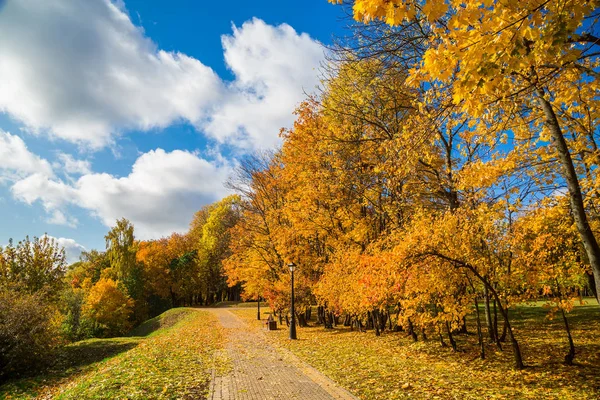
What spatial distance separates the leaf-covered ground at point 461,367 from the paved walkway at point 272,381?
43 centimetres

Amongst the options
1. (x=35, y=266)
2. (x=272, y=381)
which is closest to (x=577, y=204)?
(x=272, y=381)

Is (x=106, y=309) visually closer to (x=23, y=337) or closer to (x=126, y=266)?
(x=126, y=266)

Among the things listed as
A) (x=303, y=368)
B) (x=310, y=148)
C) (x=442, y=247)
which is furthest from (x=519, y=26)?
(x=310, y=148)

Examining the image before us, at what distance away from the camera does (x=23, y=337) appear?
1337 cm

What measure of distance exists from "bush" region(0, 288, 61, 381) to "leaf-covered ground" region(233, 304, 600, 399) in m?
10.4

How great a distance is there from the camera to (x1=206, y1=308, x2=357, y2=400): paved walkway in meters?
6.69

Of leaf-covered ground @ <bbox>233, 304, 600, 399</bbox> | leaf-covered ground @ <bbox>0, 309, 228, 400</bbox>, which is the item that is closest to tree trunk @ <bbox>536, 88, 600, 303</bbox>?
leaf-covered ground @ <bbox>233, 304, 600, 399</bbox>

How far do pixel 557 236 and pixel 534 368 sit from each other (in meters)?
3.10

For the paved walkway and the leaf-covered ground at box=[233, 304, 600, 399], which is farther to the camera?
the paved walkway

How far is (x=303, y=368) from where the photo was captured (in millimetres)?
9031

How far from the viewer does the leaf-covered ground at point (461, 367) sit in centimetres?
631

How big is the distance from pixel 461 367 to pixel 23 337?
15925 mm

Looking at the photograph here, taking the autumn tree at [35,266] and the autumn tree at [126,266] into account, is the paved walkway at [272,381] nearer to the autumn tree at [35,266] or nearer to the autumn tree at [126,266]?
the autumn tree at [35,266]

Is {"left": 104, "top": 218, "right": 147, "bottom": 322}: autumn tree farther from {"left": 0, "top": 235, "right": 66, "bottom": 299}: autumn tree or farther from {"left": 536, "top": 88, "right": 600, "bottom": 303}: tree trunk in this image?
{"left": 536, "top": 88, "right": 600, "bottom": 303}: tree trunk
